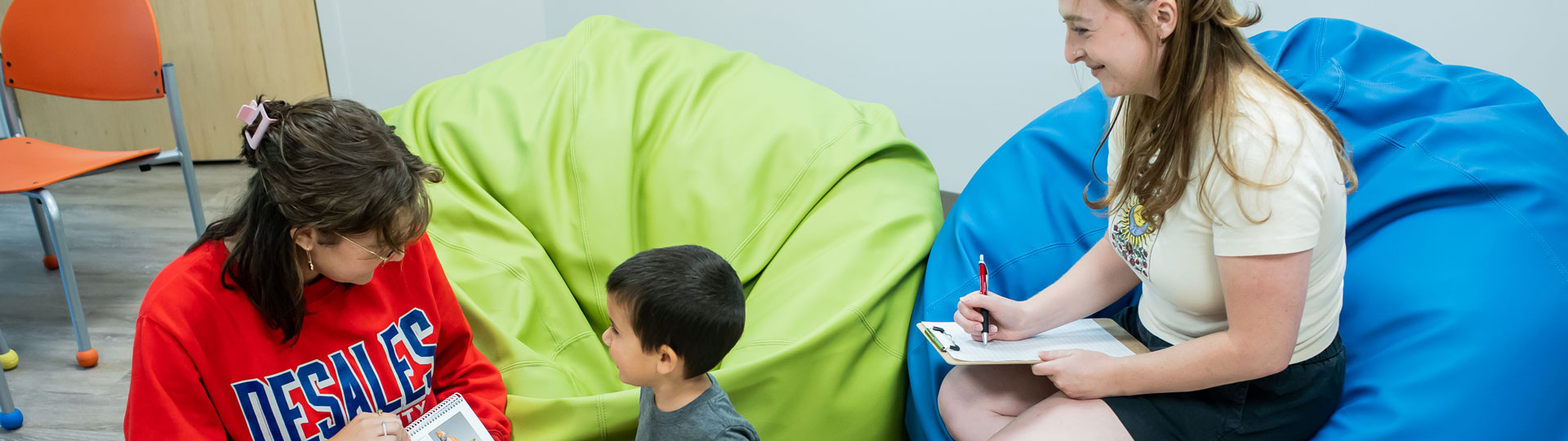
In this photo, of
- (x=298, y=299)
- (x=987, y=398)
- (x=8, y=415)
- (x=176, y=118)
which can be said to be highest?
(x=298, y=299)

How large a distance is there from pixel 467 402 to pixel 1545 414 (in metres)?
1.35

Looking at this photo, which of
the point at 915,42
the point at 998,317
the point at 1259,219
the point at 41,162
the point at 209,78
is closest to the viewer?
the point at 1259,219

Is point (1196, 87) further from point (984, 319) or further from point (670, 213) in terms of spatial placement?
point (670, 213)

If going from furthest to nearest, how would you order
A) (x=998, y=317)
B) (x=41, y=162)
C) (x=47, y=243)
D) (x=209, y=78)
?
1. (x=209, y=78)
2. (x=47, y=243)
3. (x=41, y=162)
4. (x=998, y=317)

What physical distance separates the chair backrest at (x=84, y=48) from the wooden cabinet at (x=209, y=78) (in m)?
1.06

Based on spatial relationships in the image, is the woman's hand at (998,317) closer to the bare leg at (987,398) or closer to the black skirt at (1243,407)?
the bare leg at (987,398)

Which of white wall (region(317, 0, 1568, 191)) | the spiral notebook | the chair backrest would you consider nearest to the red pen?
the spiral notebook

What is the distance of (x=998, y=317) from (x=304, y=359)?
34.7 inches

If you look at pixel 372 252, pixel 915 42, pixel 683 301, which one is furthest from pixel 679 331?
pixel 915 42

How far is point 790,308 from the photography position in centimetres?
157

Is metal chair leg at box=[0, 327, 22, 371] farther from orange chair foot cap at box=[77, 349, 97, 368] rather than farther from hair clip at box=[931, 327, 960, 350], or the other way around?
hair clip at box=[931, 327, 960, 350]

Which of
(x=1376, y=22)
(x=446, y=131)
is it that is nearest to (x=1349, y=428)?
(x=1376, y=22)

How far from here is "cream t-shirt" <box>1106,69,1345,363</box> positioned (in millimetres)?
1015

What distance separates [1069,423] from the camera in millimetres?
1196
